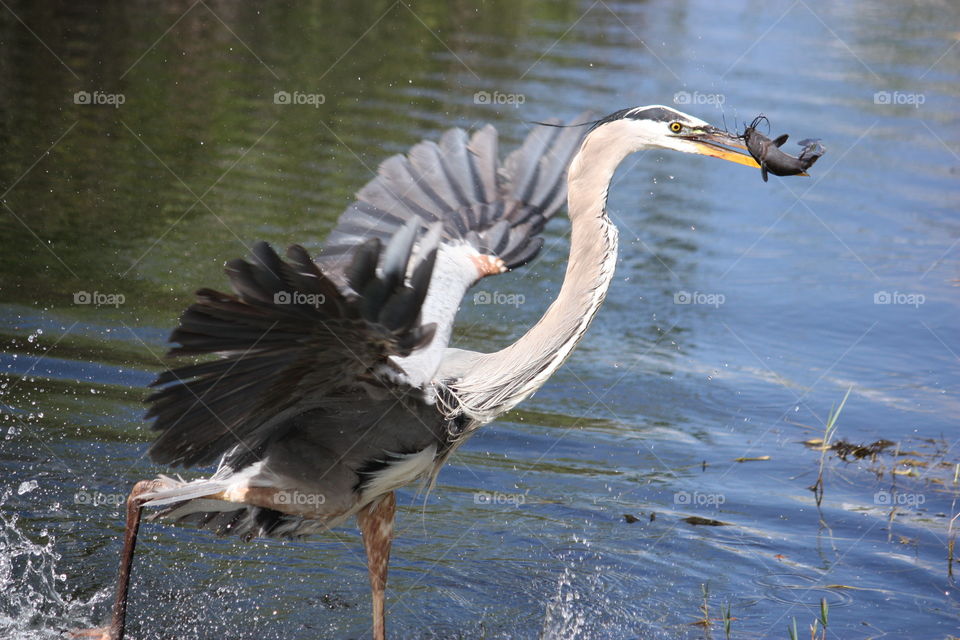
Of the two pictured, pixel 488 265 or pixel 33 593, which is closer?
pixel 33 593

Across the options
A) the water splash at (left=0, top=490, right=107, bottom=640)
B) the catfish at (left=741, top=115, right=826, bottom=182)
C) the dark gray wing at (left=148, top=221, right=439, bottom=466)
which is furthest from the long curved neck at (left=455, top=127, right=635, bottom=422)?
the water splash at (left=0, top=490, right=107, bottom=640)

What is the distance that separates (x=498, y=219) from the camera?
6.05m

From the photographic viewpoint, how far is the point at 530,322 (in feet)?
28.0

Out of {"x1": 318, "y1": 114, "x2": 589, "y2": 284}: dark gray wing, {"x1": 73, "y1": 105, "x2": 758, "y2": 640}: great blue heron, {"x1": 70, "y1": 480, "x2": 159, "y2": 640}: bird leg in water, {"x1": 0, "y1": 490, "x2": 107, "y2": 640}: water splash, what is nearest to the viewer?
{"x1": 73, "y1": 105, "x2": 758, "y2": 640}: great blue heron

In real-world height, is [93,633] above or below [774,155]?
below

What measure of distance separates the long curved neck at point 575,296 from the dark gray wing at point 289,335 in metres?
0.65

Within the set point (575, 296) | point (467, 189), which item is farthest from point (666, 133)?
point (467, 189)

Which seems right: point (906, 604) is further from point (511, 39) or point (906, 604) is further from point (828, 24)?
point (828, 24)

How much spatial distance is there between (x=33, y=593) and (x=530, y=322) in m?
4.13

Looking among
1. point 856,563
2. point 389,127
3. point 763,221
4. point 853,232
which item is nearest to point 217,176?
point 389,127

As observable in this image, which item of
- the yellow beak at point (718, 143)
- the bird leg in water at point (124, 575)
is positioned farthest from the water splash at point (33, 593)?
the yellow beak at point (718, 143)

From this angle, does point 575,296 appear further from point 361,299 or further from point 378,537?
point 378,537

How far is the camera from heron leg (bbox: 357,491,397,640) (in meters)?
5.38

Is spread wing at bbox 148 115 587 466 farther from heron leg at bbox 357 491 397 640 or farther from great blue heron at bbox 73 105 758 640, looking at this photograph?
heron leg at bbox 357 491 397 640
